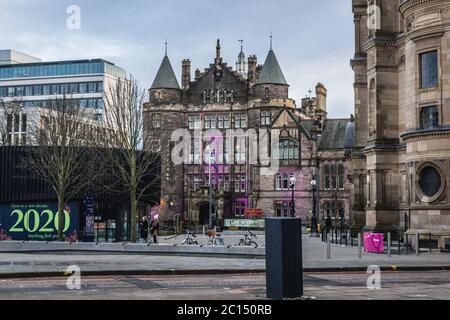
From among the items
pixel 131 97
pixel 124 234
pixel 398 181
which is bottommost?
pixel 124 234

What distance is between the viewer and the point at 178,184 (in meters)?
103

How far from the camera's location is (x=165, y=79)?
10738 cm

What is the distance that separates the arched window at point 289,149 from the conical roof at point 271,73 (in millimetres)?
9879

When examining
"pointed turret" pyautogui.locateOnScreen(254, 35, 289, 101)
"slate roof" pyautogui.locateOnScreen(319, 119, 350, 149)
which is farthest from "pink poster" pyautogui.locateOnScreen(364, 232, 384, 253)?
"pointed turret" pyautogui.locateOnScreen(254, 35, 289, 101)

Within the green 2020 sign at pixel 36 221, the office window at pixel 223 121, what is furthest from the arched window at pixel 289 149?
the green 2020 sign at pixel 36 221

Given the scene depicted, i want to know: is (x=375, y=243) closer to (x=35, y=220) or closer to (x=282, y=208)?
(x=35, y=220)

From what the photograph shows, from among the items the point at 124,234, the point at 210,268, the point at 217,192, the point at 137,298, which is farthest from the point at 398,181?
the point at 217,192

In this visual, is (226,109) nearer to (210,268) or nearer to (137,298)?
(210,268)

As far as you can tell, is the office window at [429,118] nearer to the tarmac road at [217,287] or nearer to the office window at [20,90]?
the tarmac road at [217,287]

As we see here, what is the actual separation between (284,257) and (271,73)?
90.7m

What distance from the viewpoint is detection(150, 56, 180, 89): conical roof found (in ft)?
350

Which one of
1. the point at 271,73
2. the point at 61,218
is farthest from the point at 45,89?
the point at 61,218

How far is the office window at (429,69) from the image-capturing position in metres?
35.7
